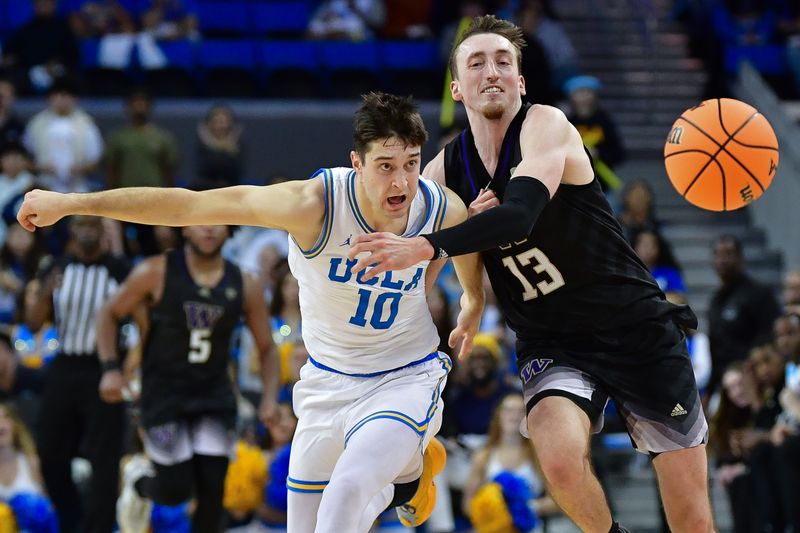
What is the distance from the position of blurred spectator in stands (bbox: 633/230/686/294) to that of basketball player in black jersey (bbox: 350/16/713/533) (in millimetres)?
5622

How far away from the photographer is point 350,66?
14695mm

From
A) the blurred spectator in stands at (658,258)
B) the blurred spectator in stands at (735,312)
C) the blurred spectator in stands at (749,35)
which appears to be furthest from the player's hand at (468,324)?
the blurred spectator in stands at (749,35)

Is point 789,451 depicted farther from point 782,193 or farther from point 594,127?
point 782,193

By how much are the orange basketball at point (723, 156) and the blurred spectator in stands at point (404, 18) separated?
345 inches

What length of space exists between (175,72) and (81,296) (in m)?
5.86

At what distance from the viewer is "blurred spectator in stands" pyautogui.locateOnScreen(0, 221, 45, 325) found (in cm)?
1112

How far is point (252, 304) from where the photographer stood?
817 cm

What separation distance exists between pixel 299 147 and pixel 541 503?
20.1 feet

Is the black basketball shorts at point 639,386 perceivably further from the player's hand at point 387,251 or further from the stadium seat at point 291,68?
the stadium seat at point 291,68

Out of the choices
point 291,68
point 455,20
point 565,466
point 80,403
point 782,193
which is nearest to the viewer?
point 565,466

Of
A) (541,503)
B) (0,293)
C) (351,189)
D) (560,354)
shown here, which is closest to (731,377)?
(541,503)

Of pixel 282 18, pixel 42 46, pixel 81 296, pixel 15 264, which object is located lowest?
pixel 81 296

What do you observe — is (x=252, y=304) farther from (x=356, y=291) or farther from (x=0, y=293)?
(x=0, y=293)

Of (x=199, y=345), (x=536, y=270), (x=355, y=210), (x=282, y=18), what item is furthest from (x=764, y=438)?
(x=282, y=18)
